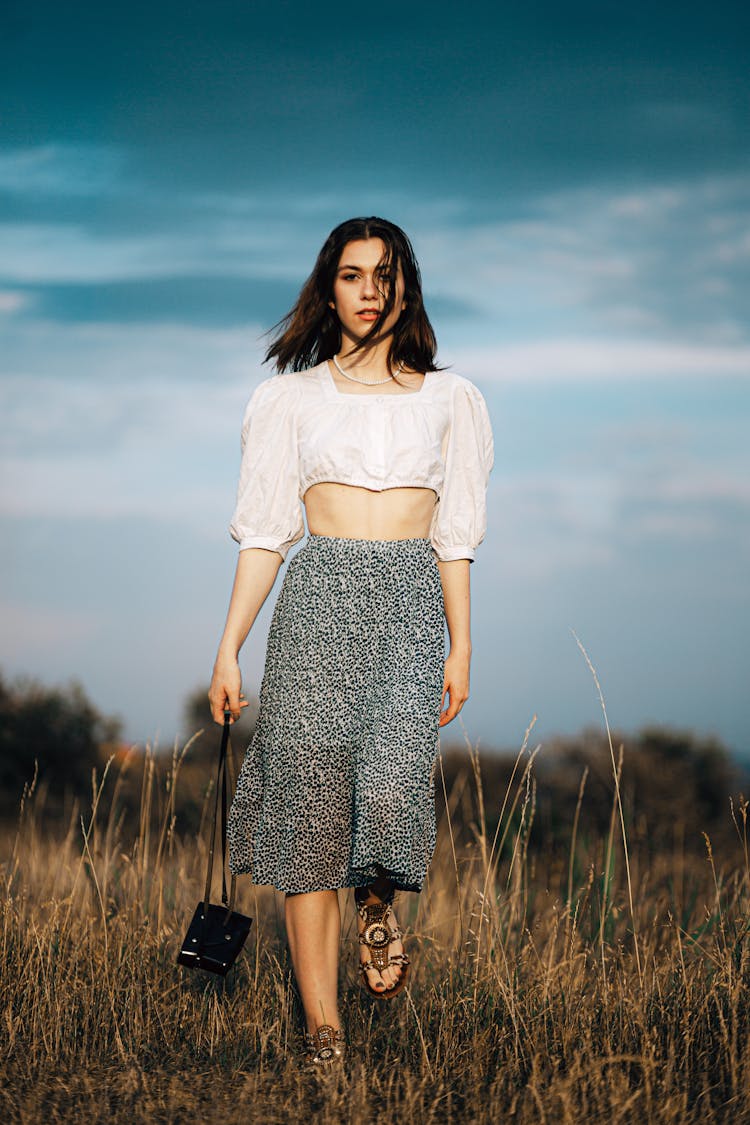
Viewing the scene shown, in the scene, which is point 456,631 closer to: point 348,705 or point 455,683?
point 455,683

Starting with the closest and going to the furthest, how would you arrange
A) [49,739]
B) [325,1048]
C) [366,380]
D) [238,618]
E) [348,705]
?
[325,1048], [348,705], [238,618], [366,380], [49,739]

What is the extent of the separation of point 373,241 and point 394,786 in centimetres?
153

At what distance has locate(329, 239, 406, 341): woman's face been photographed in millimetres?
3320

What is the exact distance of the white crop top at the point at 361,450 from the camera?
3.21m

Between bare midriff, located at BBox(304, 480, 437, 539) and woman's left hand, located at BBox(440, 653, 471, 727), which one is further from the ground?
bare midriff, located at BBox(304, 480, 437, 539)

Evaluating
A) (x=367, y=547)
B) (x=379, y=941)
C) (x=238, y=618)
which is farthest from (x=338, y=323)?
(x=379, y=941)

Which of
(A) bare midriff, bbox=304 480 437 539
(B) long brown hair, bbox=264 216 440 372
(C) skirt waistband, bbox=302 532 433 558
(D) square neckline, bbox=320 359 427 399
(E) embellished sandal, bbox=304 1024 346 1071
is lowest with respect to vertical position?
(E) embellished sandal, bbox=304 1024 346 1071

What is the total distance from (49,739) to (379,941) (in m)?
9.97

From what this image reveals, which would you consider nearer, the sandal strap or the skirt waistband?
the sandal strap

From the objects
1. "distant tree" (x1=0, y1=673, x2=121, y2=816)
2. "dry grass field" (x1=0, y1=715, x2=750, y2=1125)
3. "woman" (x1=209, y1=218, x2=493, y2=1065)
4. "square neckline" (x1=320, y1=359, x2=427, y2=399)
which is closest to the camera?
"dry grass field" (x1=0, y1=715, x2=750, y2=1125)

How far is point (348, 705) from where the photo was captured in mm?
3135

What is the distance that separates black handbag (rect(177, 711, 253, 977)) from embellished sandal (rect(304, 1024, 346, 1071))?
0.32 meters

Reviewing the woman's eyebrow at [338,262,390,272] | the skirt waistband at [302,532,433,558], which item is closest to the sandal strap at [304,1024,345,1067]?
the skirt waistband at [302,532,433,558]

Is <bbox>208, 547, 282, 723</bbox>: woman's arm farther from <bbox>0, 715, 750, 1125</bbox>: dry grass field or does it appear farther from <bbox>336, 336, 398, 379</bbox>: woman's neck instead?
<bbox>336, 336, 398, 379</bbox>: woman's neck
